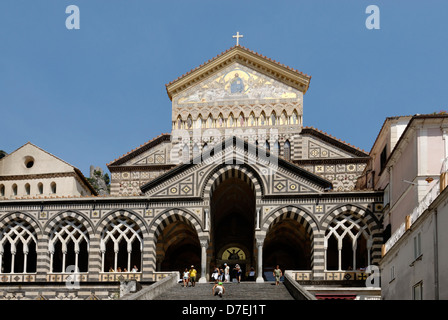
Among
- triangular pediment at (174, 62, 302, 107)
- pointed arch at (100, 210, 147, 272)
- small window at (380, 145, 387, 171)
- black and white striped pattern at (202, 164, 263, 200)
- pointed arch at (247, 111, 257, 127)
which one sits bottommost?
pointed arch at (100, 210, 147, 272)

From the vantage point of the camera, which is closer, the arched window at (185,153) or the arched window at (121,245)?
the arched window at (121,245)

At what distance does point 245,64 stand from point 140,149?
9123 millimetres

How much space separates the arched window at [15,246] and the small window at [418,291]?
78.3 ft

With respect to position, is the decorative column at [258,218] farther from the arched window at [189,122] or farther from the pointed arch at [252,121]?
the arched window at [189,122]

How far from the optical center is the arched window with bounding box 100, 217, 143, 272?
46.8 m

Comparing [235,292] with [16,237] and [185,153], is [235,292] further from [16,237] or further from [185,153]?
[185,153]

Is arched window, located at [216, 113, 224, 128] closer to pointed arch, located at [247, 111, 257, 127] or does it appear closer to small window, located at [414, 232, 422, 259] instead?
pointed arch, located at [247, 111, 257, 127]

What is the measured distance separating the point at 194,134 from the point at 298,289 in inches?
912

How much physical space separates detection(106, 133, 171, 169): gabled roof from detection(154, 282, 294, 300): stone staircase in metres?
15.8

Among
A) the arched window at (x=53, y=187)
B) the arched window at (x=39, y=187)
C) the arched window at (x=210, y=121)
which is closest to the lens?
the arched window at (x=53, y=187)

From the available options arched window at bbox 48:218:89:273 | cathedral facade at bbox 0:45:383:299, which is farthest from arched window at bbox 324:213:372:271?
arched window at bbox 48:218:89:273

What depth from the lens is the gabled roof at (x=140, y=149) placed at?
5538 cm

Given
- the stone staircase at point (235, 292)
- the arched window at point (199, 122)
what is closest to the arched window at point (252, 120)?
the arched window at point (199, 122)
